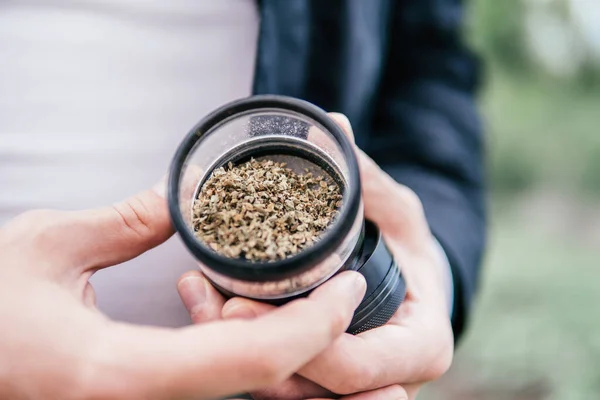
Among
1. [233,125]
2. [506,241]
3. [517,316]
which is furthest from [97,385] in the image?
[506,241]

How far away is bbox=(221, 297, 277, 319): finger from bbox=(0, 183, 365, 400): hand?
0.04 meters

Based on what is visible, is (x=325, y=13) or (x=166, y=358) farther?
(x=325, y=13)

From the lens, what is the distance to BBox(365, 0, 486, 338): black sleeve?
3.81 ft

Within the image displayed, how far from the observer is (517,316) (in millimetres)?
1813

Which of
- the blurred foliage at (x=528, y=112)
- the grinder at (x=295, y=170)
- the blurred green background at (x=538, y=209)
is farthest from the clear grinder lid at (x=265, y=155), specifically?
the blurred foliage at (x=528, y=112)

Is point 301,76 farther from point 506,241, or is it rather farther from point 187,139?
point 506,241

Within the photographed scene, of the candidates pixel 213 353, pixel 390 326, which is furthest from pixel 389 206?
pixel 213 353

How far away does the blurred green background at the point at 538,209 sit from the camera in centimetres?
170

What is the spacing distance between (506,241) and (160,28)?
152 centimetres

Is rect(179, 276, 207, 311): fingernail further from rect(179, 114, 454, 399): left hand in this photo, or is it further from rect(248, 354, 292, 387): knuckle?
rect(248, 354, 292, 387): knuckle

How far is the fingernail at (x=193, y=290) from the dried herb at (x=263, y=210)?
81mm

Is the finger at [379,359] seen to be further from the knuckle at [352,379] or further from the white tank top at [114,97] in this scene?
the white tank top at [114,97]

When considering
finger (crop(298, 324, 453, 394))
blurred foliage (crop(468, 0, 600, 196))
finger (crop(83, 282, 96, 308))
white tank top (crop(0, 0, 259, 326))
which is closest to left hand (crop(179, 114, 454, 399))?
finger (crop(298, 324, 453, 394))

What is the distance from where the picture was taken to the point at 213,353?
0.55m
